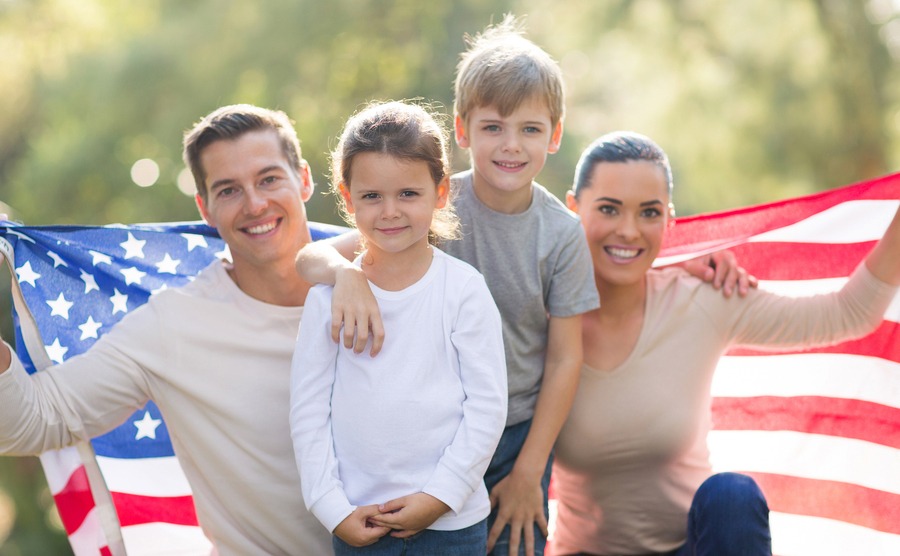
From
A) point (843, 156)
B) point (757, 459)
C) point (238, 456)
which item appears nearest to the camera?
point (238, 456)

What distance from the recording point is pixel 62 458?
10.8ft

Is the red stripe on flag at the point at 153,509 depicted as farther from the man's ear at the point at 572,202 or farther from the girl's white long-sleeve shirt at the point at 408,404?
the man's ear at the point at 572,202

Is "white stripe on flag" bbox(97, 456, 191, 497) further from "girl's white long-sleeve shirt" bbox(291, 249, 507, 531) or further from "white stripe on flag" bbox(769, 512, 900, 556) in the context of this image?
"white stripe on flag" bbox(769, 512, 900, 556)

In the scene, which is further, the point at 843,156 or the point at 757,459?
the point at 843,156

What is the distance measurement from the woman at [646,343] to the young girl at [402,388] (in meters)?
0.78

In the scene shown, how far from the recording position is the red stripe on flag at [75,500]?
3295 mm

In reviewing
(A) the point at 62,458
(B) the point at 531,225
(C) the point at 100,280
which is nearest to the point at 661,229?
(B) the point at 531,225

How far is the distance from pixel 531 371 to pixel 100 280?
148 centimetres

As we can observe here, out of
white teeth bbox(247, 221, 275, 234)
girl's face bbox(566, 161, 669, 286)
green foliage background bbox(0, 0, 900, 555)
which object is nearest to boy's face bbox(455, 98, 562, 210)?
girl's face bbox(566, 161, 669, 286)

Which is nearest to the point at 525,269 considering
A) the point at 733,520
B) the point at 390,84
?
the point at 733,520

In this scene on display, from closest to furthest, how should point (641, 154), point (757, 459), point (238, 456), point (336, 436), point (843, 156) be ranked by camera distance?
point (336, 436)
point (238, 456)
point (641, 154)
point (757, 459)
point (843, 156)

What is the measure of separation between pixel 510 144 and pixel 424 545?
1.17m

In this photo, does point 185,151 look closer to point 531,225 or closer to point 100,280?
point 100,280

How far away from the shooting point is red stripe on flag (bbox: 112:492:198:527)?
11.2 ft
